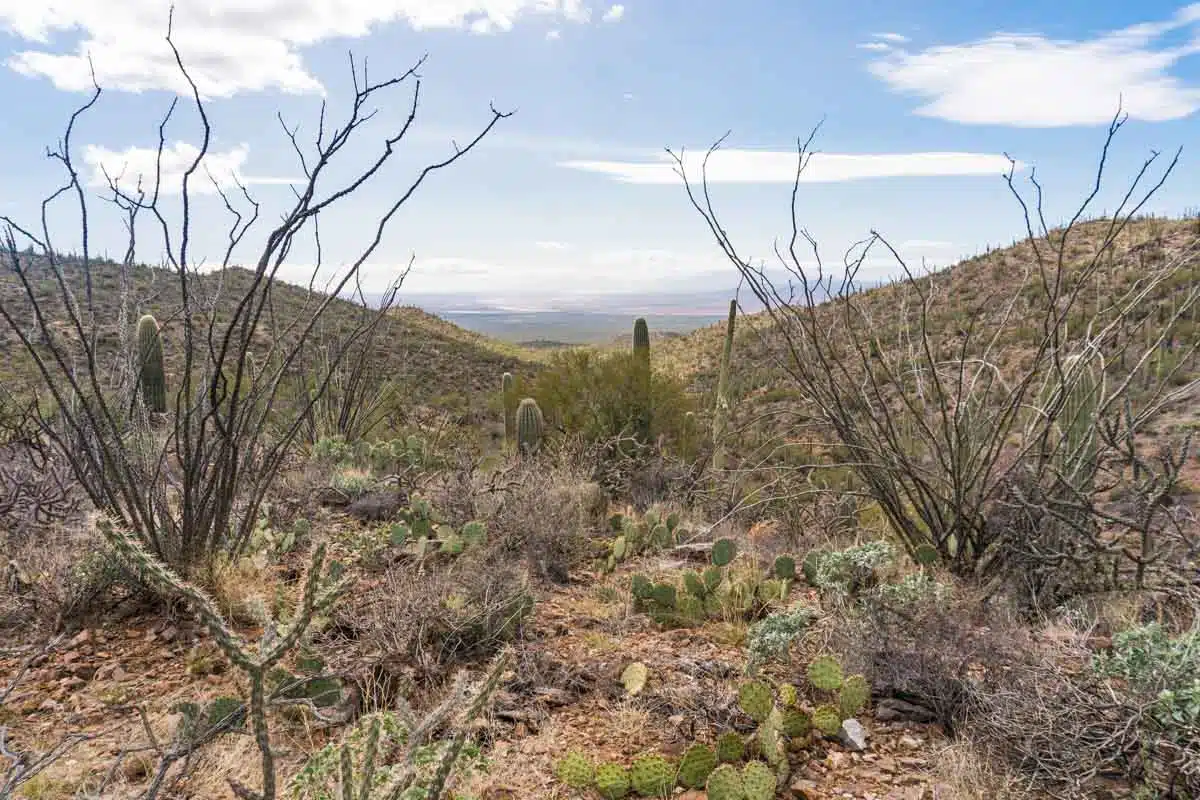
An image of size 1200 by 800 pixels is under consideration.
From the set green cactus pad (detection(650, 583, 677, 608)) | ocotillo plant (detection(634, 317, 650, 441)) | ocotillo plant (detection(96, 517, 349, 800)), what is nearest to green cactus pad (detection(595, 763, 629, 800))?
ocotillo plant (detection(96, 517, 349, 800))

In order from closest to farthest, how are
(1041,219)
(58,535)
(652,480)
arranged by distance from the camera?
(1041,219) → (58,535) → (652,480)

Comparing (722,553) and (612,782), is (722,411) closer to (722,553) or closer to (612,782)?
(722,553)

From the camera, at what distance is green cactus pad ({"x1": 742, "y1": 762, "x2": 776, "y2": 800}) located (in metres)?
2.85

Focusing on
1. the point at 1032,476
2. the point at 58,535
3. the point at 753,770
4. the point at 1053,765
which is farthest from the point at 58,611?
the point at 1032,476

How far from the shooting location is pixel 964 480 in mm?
4895

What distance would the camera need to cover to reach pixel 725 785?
9.46 feet

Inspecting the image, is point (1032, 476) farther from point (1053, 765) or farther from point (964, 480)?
point (1053, 765)

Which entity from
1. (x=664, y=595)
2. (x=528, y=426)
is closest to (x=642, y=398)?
(x=528, y=426)

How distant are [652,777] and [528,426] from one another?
766cm

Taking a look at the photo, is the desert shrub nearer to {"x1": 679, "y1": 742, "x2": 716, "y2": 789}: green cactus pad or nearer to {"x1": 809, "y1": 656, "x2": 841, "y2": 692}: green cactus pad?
{"x1": 809, "y1": 656, "x2": 841, "y2": 692}: green cactus pad

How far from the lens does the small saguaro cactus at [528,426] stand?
10414 mm

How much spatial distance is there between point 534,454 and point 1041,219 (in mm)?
6620

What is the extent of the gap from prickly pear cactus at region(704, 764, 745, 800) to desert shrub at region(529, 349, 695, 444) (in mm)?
7583

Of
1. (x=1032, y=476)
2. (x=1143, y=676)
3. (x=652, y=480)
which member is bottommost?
(x=652, y=480)
